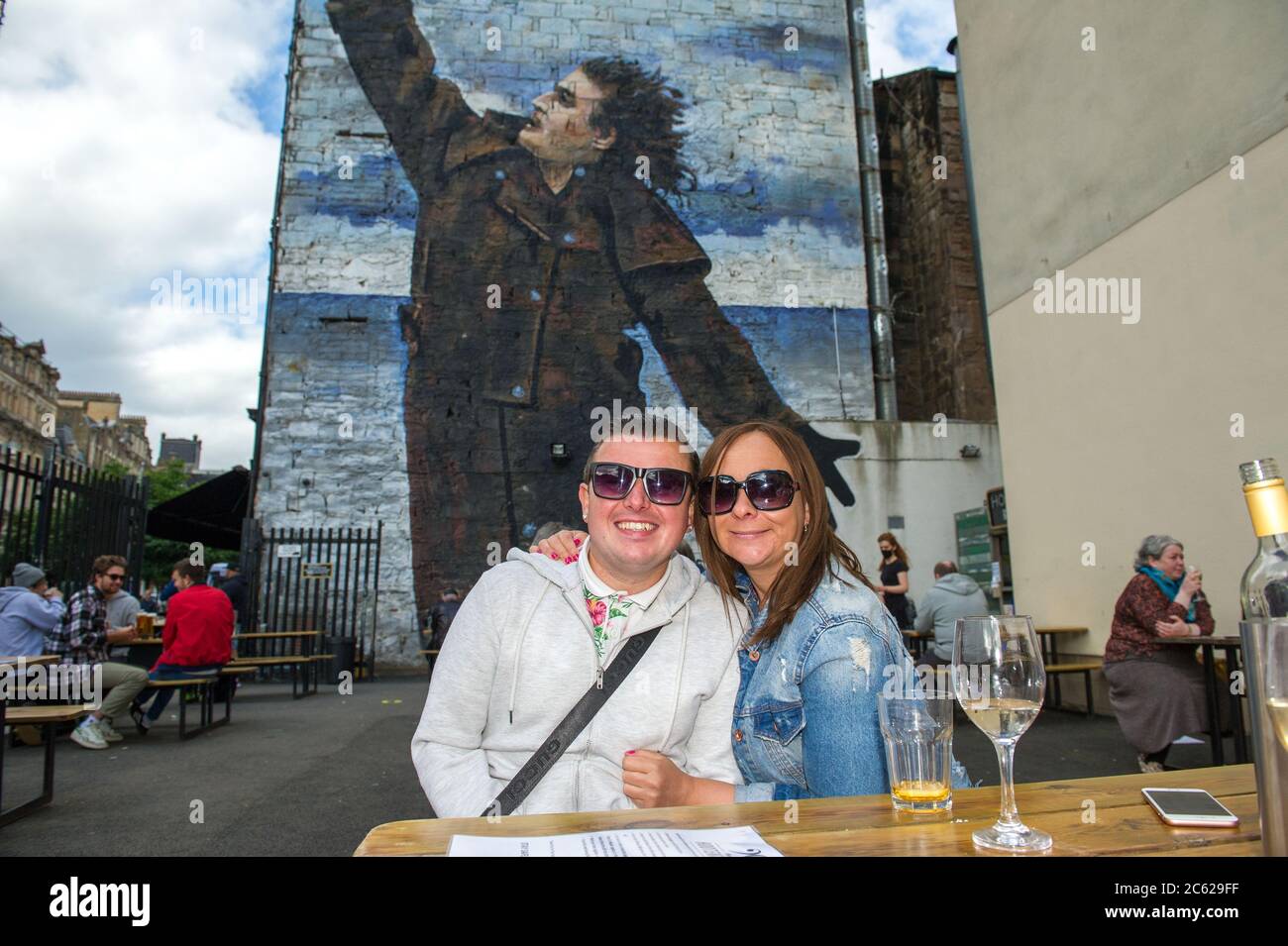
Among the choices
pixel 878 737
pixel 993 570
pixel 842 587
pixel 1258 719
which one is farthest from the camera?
pixel 993 570

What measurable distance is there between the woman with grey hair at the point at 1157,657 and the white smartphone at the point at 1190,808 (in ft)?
15.5

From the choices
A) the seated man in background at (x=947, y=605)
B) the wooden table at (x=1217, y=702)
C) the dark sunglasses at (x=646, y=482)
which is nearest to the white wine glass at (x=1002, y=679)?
the dark sunglasses at (x=646, y=482)

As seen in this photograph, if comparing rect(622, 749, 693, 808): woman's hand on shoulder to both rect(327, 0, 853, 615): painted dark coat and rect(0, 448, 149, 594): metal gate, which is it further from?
rect(327, 0, 853, 615): painted dark coat

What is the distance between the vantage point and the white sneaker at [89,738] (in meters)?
7.24

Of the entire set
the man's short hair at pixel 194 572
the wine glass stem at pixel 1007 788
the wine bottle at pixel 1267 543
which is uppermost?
the man's short hair at pixel 194 572

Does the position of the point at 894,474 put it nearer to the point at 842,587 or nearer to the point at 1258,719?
the point at 842,587

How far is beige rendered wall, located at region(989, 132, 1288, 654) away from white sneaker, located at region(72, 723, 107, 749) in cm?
933

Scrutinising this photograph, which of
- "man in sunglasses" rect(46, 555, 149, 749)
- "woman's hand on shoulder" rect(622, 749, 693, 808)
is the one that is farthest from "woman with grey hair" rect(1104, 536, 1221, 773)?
"man in sunglasses" rect(46, 555, 149, 749)

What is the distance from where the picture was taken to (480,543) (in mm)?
13969

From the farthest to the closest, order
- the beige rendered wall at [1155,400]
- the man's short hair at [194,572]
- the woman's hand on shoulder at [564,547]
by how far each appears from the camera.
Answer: the man's short hair at [194,572], the beige rendered wall at [1155,400], the woman's hand on shoulder at [564,547]

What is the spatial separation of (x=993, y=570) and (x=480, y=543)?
8.27m

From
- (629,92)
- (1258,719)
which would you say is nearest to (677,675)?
(1258,719)

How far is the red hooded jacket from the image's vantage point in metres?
7.86

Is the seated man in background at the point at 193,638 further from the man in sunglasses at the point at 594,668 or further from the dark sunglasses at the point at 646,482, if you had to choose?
the dark sunglasses at the point at 646,482
